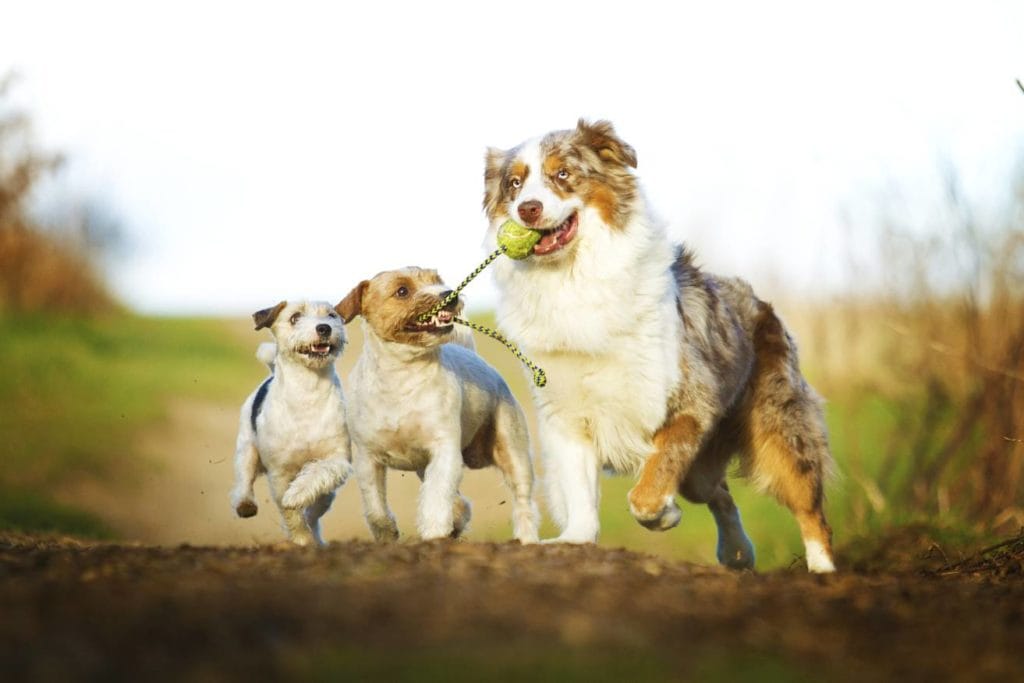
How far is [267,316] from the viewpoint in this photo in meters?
8.58

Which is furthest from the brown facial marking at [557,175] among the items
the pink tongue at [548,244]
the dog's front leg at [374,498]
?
the dog's front leg at [374,498]

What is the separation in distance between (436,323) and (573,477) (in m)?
1.35

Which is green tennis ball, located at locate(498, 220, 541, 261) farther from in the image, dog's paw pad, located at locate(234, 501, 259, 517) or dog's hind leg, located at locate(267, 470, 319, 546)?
dog's paw pad, located at locate(234, 501, 259, 517)

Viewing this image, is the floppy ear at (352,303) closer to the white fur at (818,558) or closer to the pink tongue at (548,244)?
the pink tongue at (548,244)

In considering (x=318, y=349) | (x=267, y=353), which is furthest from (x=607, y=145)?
(x=267, y=353)

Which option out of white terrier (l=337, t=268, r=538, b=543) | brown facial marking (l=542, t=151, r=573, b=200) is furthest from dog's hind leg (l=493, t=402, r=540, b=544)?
brown facial marking (l=542, t=151, r=573, b=200)

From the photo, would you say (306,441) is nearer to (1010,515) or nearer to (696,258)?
(696,258)

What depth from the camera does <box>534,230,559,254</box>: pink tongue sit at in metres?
7.71

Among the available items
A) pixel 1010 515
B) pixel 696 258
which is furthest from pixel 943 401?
pixel 696 258

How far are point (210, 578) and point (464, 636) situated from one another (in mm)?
1804

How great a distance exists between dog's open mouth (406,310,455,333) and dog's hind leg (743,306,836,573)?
2.28 meters

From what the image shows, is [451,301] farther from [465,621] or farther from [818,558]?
[465,621]

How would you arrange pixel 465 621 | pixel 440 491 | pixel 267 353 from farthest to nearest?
pixel 267 353
pixel 440 491
pixel 465 621

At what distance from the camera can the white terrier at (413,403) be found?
8.30m
